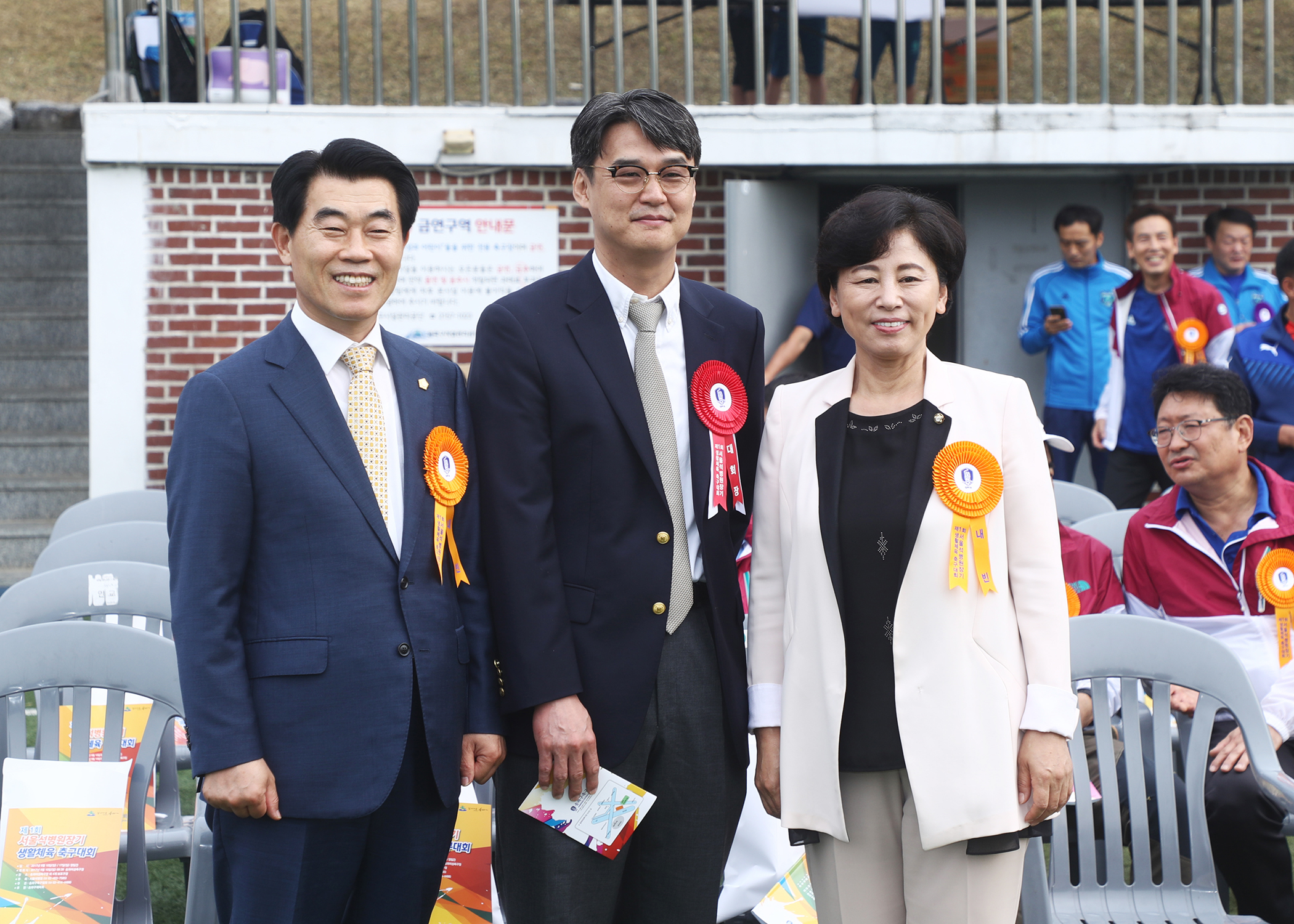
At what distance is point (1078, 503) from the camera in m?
4.49

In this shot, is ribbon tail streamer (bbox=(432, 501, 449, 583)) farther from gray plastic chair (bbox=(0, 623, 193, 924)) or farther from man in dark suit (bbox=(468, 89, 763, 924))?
gray plastic chair (bbox=(0, 623, 193, 924))

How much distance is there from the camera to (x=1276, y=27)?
563 inches

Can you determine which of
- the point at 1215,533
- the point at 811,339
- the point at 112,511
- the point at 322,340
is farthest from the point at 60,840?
the point at 811,339

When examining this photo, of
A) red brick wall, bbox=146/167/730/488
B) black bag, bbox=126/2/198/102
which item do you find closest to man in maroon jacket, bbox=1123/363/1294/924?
red brick wall, bbox=146/167/730/488

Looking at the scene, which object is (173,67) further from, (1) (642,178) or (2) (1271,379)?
(2) (1271,379)

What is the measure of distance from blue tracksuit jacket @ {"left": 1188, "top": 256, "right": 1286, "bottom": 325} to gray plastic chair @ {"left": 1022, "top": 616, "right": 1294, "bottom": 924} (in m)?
3.76

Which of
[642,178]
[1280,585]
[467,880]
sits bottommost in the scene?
[467,880]

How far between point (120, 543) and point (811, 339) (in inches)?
146

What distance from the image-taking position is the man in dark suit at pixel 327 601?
6.14ft

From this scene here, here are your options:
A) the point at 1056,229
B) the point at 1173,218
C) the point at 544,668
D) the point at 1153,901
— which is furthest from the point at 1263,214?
the point at 544,668

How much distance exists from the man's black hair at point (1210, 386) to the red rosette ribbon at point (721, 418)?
1.77 m

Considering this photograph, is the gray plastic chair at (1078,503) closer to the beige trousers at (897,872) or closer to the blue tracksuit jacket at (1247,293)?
the blue tracksuit jacket at (1247,293)

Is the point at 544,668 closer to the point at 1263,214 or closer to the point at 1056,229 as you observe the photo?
the point at 1056,229

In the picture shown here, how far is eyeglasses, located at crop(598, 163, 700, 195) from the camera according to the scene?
204 centimetres
